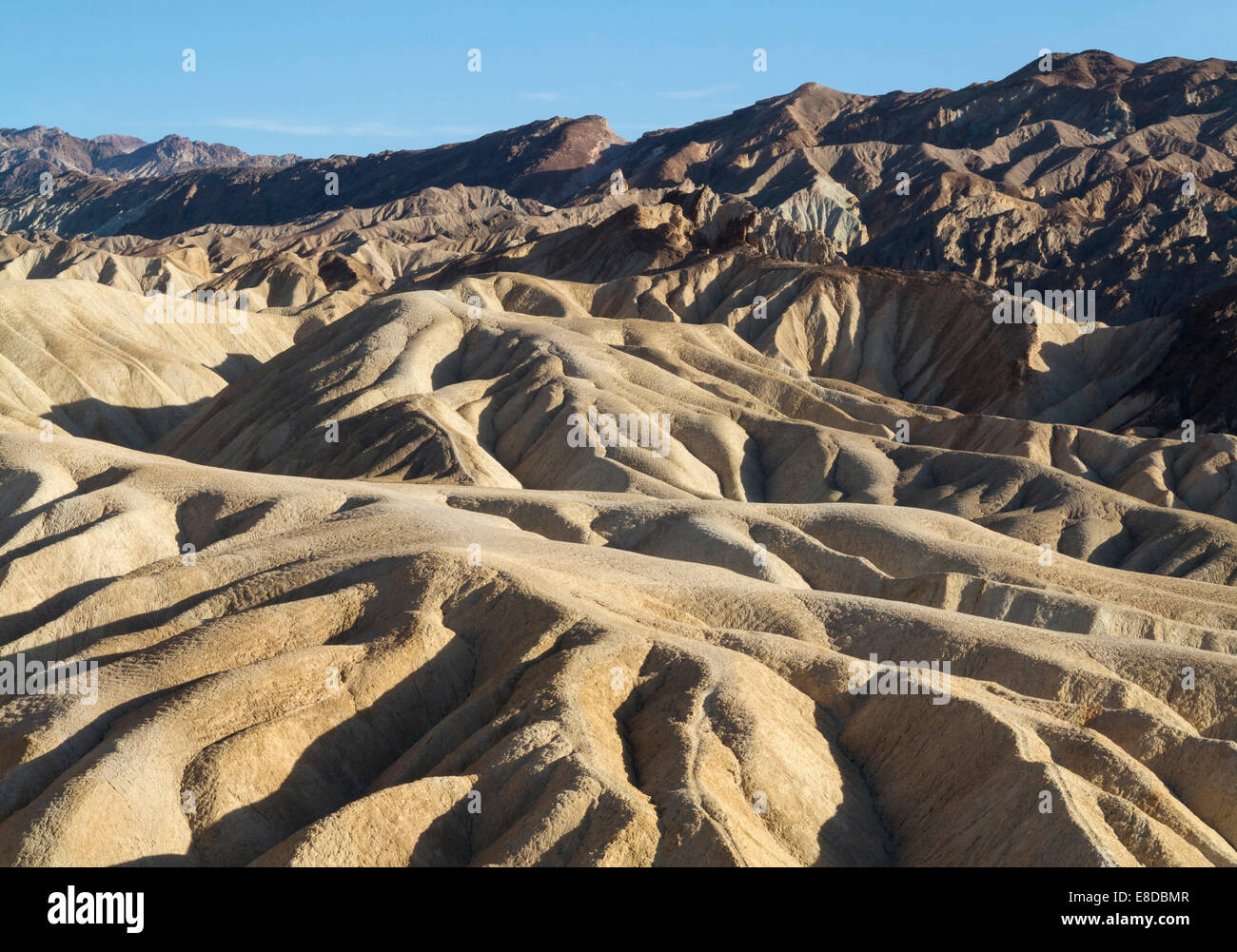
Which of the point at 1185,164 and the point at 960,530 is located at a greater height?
the point at 1185,164

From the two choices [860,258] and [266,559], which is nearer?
[266,559]

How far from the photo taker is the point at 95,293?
102 meters

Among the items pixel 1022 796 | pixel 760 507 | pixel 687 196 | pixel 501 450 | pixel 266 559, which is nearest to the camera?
pixel 1022 796

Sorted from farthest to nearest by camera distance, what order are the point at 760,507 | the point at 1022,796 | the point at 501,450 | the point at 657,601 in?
1. the point at 501,450
2. the point at 760,507
3. the point at 657,601
4. the point at 1022,796

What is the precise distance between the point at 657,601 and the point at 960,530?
73.8 feet
